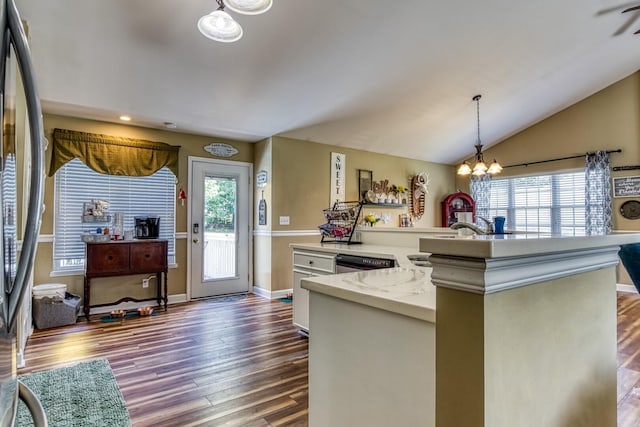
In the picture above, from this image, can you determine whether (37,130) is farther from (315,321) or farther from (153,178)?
(153,178)

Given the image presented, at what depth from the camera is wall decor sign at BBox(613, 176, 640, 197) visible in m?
5.37

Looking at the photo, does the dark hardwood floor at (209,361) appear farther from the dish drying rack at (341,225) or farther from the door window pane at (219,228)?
the dish drying rack at (341,225)

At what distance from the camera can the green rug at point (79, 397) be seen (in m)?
1.94

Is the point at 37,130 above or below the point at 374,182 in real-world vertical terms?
below

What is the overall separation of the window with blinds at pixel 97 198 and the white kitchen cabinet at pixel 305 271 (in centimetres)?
225

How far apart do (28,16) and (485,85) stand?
5.04 meters

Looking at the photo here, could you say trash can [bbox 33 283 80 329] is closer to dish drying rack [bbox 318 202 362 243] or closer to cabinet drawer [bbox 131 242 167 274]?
cabinet drawer [bbox 131 242 167 274]

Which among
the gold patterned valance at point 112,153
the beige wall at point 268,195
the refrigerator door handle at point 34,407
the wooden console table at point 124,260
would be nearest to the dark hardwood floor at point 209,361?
the wooden console table at point 124,260

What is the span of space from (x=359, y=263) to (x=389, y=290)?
1607 mm

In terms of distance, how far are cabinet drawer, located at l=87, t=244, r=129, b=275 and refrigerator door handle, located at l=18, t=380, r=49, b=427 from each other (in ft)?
11.7

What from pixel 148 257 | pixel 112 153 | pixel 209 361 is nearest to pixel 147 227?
pixel 148 257

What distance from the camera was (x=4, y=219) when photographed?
2.17 feet

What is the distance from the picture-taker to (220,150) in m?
5.12

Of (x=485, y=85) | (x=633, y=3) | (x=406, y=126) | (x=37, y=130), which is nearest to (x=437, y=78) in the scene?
(x=485, y=85)
